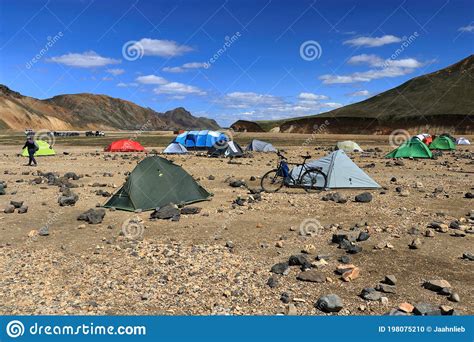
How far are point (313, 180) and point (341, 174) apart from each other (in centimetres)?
145

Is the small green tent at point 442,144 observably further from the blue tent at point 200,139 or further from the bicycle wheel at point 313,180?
the bicycle wheel at point 313,180

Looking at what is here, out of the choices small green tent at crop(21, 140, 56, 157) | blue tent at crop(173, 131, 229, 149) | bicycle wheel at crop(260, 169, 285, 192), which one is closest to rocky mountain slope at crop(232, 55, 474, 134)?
blue tent at crop(173, 131, 229, 149)

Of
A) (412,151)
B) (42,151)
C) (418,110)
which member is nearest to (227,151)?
(412,151)

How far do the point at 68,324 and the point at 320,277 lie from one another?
4211mm

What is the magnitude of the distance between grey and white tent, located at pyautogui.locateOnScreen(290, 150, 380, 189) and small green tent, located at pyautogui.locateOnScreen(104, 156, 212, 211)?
5.02 m

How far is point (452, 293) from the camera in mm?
6863

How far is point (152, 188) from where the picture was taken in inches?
545

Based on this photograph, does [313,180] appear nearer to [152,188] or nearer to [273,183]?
[273,183]

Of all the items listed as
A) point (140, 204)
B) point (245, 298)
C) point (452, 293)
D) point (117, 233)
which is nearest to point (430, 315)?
point (452, 293)

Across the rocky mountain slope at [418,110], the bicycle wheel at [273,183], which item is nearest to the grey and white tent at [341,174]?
the bicycle wheel at [273,183]

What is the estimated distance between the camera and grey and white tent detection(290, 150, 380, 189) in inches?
680

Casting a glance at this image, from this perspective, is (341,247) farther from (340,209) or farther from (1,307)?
(1,307)

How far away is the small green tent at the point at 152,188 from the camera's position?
13.5 metres

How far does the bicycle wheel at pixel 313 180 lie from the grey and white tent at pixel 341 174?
0.29m
